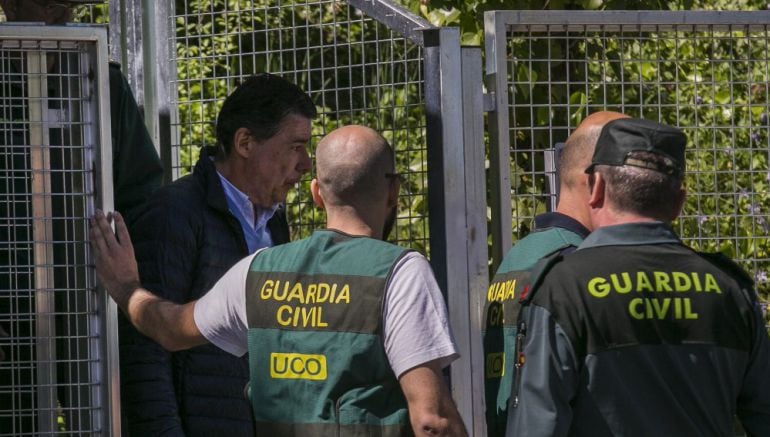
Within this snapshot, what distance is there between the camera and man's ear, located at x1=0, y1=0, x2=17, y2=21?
385cm

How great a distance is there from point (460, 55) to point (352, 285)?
920 mm

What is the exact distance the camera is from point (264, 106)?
3.81 m

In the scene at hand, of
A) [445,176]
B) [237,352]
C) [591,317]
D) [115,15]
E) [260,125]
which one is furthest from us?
[115,15]

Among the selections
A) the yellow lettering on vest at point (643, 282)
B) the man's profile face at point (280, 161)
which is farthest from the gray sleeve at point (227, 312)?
the yellow lettering on vest at point (643, 282)

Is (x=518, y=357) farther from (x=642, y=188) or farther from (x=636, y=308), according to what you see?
(x=642, y=188)

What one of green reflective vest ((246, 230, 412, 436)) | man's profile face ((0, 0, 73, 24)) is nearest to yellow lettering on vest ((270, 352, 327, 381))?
green reflective vest ((246, 230, 412, 436))

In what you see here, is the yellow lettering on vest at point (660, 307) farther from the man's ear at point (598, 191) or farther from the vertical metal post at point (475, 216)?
the vertical metal post at point (475, 216)

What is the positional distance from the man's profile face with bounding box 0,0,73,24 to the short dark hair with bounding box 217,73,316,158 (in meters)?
0.59

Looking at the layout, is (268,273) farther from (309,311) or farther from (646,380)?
(646,380)

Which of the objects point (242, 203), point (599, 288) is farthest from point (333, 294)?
point (242, 203)

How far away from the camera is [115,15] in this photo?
4445 mm

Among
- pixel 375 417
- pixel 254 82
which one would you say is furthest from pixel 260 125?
pixel 375 417

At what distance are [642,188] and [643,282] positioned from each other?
0.74 ft

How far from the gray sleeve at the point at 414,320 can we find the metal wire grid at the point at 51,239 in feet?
2.82
